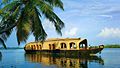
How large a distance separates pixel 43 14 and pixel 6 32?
2.01m

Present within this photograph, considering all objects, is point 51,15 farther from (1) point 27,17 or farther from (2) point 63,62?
(2) point 63,62

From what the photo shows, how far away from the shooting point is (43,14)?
12.2 metres

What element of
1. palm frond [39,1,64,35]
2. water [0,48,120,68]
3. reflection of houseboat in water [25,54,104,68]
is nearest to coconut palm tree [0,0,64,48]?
palm frond [39,1,64,35]

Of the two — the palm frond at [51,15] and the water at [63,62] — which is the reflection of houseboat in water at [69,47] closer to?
the water at [63,62]

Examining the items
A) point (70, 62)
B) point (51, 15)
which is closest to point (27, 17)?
point (51, 15)

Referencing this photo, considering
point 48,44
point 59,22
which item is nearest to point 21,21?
point 59,22

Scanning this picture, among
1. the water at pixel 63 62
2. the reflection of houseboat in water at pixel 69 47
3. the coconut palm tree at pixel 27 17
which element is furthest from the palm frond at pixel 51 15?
the reflection of houseboat in water at pixel 69 47

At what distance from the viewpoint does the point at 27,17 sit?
12180 mm

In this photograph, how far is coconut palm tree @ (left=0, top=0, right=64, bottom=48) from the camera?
472 inches

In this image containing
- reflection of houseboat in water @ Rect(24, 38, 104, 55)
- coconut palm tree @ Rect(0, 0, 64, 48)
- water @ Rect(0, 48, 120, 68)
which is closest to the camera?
coconut palm tree @ Rect(0, 0, 64, 48)

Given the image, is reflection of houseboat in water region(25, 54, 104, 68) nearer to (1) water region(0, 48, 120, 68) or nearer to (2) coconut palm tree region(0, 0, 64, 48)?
(1) water region(0, 48, 120, 68)

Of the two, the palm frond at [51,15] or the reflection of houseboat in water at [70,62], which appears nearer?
the palm frond at [51,15]

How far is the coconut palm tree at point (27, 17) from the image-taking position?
1199cm

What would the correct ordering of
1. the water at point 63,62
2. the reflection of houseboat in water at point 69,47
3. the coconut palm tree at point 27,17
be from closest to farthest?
the coconut palm tree at point 27,17 < the water at point 63,62 < the reflection of houseboat in water at point 69,47
